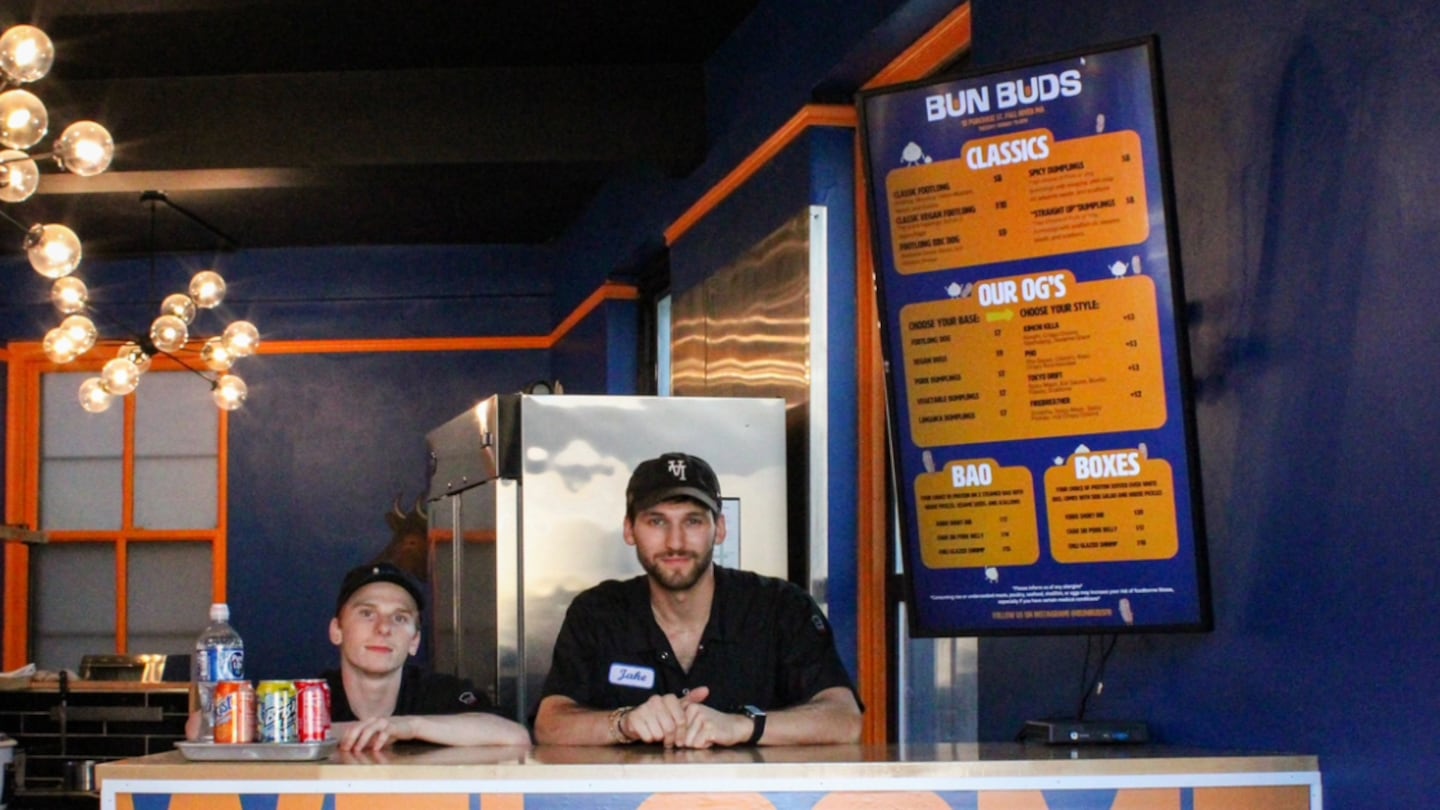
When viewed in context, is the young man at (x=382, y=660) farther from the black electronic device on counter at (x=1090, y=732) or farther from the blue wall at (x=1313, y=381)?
the blue wall at (x=1313, y=381)

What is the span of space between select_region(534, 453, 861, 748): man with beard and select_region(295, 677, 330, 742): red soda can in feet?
2.47

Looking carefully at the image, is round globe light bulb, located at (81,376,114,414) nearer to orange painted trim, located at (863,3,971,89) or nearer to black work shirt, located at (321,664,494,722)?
orange painted trim, located at (863,3,971,89)

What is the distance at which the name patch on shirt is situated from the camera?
3887 mm

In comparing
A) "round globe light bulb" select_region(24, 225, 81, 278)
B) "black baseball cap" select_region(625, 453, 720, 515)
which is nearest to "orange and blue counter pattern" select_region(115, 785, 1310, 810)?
"black baseball cap" select_region(625, 453, 720, 515)

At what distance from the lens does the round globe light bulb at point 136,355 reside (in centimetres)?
789

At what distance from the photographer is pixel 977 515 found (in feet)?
11.4

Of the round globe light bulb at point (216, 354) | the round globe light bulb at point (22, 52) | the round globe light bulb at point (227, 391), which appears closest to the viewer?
the round globe light bulb at point (22, 52)

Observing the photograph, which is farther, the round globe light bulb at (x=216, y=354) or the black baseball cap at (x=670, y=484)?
the round globe light bulb at (x=216, y=354)

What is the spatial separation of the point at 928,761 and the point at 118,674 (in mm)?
6822

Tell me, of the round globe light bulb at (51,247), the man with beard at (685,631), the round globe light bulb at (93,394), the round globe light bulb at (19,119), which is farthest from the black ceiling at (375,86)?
the man with beard at (685,631)

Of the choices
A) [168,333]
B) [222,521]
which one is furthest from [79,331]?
[222,521]

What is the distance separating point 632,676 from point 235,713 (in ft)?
3.40

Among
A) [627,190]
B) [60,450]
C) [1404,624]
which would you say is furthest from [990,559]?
[60,450]

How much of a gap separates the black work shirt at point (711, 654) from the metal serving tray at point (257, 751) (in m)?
0.88
